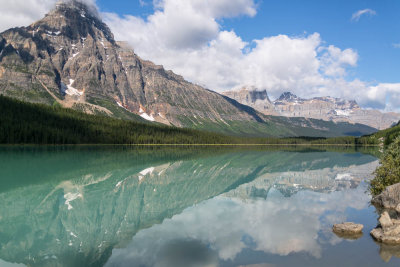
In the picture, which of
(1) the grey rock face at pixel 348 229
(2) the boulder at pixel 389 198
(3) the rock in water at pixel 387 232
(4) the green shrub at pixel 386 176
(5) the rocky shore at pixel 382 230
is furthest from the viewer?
(4) the green shrub at pixel 386 176

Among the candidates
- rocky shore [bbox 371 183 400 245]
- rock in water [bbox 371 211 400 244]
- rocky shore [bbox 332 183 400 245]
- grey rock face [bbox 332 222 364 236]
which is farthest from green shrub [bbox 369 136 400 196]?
grey rock face [bbox 332 222 364 236]

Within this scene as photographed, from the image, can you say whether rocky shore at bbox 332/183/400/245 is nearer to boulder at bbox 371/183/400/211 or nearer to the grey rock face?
the grey rock face

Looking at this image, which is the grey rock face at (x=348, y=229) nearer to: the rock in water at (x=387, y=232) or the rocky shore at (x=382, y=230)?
the rocky shore at (x=382, y=230)

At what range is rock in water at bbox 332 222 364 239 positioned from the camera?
59.0 ft

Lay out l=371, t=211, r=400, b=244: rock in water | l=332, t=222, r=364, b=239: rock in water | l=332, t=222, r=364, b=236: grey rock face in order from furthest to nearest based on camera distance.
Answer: l=332, t=222, r=364, b=236: grey rock face
l=332, t=222, r=364, b=239: rock in water
l=371, t=211, r=400, b=244: rock in water

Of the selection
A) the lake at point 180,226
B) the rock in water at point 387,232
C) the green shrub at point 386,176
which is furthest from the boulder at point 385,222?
the green shrub at point 386,176

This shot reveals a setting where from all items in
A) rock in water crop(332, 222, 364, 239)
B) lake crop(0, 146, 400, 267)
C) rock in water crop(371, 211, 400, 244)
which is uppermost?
rock in water crop(371, 211, 400, 244)

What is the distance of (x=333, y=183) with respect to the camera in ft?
144

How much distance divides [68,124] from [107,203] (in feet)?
558

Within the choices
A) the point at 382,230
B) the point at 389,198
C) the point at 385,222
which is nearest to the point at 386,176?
the point at 389,198

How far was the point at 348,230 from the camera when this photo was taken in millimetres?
18469

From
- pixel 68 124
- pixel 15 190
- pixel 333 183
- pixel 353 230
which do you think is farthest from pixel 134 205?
pixel 68 124

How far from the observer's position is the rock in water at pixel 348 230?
18.0 meters

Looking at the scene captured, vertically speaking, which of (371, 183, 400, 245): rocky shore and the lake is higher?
(371, 183, 400, 245): rocky shore
